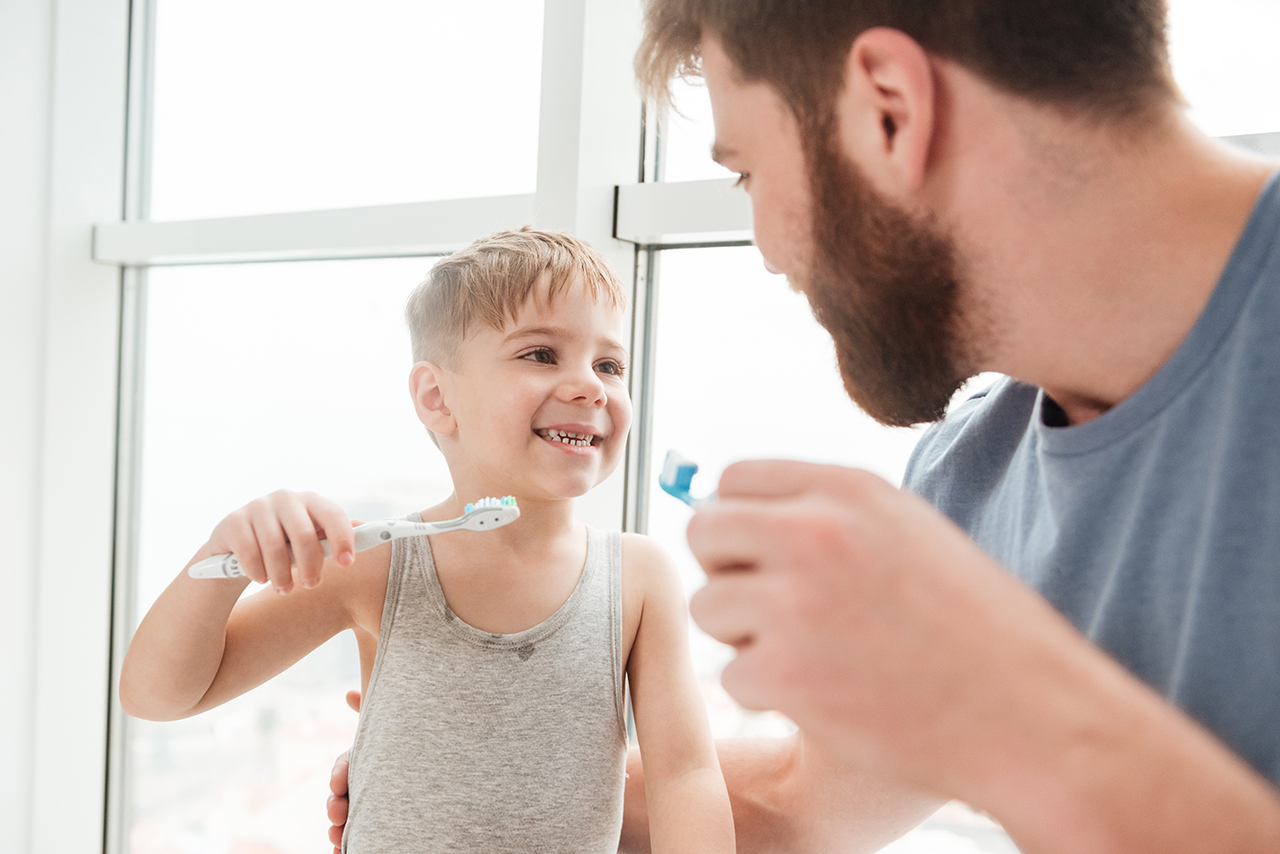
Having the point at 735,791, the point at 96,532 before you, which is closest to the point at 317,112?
the point at 96,532

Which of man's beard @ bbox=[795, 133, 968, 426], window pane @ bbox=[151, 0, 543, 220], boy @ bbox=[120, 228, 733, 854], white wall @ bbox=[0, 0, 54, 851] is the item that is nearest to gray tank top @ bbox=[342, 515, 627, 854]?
boy @ bbox=[120, 228, 733, 854]

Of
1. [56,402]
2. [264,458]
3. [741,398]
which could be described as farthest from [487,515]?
[56,402]

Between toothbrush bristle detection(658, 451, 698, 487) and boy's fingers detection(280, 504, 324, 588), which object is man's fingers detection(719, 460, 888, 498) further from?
boy's fingers detection(280, 504, 324, 588)

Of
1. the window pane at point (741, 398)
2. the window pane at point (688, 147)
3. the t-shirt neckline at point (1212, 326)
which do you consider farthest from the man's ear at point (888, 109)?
the window pane at point (688, 147)

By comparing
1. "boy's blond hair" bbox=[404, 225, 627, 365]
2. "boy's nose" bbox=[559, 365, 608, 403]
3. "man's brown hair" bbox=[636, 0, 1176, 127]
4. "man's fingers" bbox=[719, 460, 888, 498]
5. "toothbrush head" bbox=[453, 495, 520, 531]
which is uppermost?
"man's brown hair" bbox=[636, 0, 1176, 127]

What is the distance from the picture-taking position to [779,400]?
1.12m

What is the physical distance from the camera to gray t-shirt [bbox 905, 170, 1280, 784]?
41 cm

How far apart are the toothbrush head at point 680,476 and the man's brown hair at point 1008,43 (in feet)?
0.73

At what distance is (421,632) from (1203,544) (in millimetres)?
691

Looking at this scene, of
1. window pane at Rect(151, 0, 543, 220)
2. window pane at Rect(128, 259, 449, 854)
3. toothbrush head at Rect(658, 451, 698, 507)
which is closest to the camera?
toothbrush head at Rect(658, 451, 698, 507)

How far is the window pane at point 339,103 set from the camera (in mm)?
1342

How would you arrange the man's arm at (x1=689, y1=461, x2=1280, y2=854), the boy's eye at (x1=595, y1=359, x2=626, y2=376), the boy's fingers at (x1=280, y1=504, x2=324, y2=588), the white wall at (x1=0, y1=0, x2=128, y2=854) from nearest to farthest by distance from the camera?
the man's arm at (x1=689, y1=461, x2=1280, y2=854), the boy's fingers at (x1=280, y1=504, x2=324, y2=588), the boy's eye at (x1=595, y1=359, x2=626, y2=376), the white wall at (x1=0, y1=0, x2=128, y2=854)

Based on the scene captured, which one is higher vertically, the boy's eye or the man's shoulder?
the boy's eye

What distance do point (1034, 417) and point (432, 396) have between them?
2.08ft
